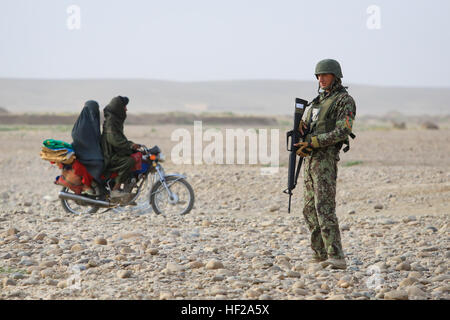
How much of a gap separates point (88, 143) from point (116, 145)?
39 centimetres

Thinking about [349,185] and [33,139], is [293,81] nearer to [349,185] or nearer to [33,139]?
[33,139]

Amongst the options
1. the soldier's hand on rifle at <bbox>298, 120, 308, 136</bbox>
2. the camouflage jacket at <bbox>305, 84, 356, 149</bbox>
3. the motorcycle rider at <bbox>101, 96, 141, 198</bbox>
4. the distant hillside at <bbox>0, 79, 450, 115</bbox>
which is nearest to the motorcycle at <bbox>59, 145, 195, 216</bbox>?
the motorcycle rider at <bbox>101, 96, 141, 198</bbox>

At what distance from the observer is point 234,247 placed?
742 cm

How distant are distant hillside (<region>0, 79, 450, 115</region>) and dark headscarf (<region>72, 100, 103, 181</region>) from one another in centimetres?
9946

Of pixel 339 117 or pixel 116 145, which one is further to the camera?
pixel 116 145

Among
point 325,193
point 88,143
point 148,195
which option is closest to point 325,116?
point 325,193

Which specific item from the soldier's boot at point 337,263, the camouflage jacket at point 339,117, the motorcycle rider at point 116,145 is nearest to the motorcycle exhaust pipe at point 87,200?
the motorcycle rider at point 116,145

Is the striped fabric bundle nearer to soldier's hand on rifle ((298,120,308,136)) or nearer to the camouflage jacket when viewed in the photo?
soldier's hand on rifle ((298,120,308,136))

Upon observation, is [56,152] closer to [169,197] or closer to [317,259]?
[169,197]

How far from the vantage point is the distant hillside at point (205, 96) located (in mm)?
113688

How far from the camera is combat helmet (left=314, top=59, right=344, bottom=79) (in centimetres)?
598

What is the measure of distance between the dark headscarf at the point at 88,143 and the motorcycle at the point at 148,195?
0.29 m
